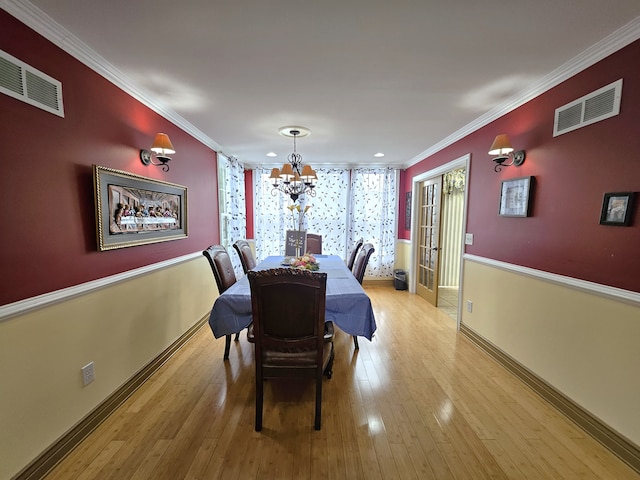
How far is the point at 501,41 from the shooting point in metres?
1.67

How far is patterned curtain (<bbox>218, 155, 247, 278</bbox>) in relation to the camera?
4602 millimetres

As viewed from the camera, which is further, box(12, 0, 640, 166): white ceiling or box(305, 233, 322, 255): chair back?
box(305, 233, 322, 255): chair back

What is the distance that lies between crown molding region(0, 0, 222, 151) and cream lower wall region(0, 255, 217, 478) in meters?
1.50

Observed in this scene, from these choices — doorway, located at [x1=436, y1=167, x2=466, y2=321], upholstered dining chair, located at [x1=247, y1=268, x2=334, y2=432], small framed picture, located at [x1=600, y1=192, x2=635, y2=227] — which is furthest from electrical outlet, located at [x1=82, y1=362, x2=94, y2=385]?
doorway, located at [x1=436, y1=167, x2=466, y2=321]

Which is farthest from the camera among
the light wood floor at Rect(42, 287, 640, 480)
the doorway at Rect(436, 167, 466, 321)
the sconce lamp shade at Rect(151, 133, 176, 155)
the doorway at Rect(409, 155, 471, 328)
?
the doorway at Rect(436, 167, 466, 321)

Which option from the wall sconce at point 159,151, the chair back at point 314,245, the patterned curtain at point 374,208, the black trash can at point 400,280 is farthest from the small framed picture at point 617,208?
the patterned curtain at point 374,208

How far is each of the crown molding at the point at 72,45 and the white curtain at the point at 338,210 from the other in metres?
2.97

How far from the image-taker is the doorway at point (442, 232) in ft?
13.6

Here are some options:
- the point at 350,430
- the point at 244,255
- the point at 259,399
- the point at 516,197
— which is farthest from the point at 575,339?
the point at 244,255

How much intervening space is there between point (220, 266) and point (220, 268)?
0.07 ft

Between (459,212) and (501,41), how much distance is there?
417 cm

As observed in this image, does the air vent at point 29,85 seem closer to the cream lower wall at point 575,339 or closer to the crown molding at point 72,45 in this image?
the crown molding at point 72,45

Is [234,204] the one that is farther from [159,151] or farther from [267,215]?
[159,151]

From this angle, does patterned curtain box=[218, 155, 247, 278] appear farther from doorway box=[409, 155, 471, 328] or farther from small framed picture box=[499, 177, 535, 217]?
small framed picture box=[499, 177, 535, 217]
